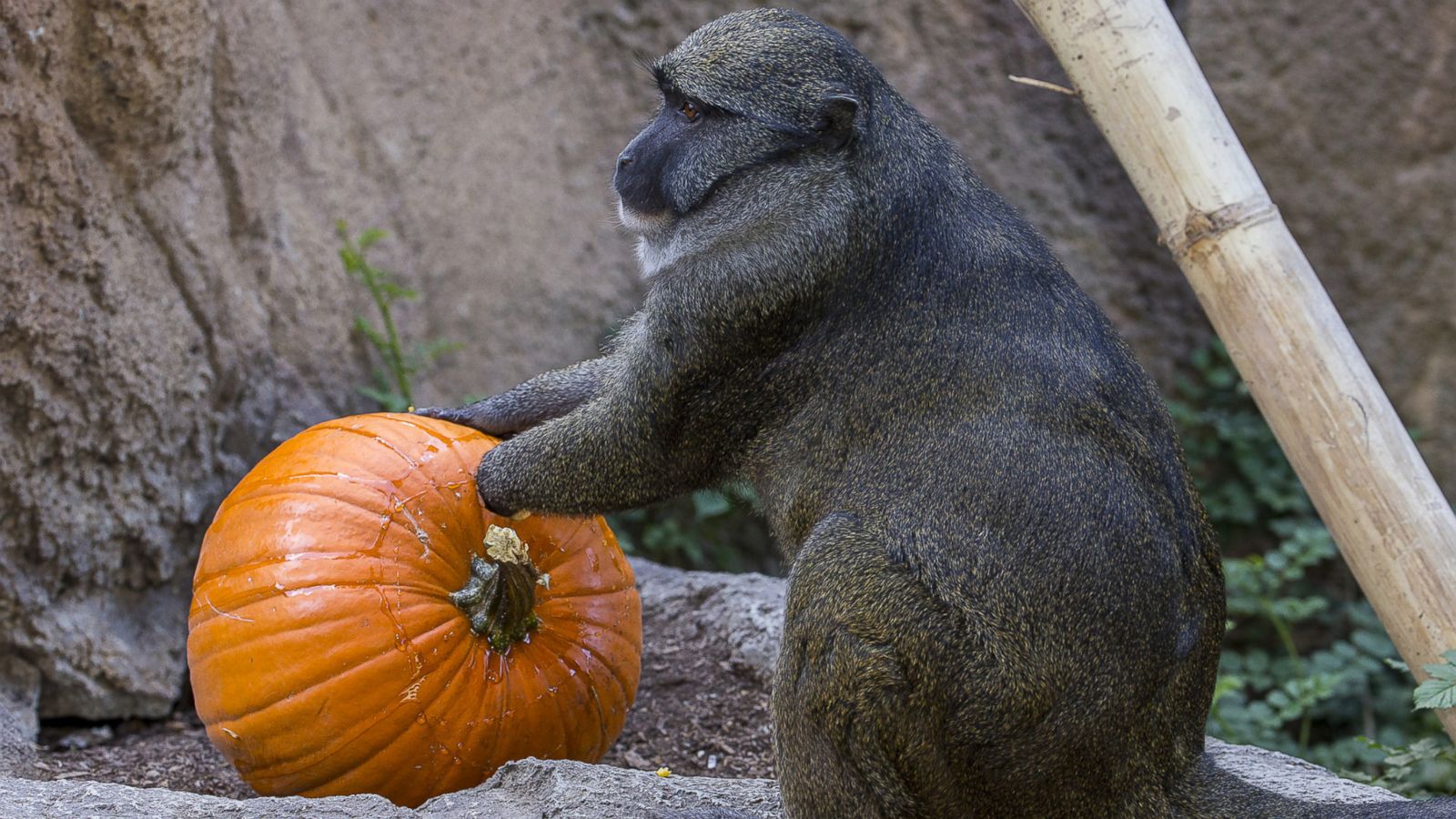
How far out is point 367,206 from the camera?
627 centimetres

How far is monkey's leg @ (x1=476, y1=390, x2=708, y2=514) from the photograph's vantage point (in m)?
3.80

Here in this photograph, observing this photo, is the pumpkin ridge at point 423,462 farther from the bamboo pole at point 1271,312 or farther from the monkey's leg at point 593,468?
the bamboo pole at point 1271,312

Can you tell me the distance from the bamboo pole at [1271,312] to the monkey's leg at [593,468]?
5.47 feet

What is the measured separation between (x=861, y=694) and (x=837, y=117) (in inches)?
61.2

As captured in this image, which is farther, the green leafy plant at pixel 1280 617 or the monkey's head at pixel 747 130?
the green leafy plant at pixel 1280 617

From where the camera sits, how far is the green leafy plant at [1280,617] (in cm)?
598

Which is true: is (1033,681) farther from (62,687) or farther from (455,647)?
(62,687)

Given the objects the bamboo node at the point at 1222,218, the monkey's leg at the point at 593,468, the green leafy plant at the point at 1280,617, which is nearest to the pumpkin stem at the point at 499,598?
the monkey's leg at the point at 593,468

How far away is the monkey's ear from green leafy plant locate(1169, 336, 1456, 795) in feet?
9.14

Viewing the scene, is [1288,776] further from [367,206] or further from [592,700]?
[367,206]

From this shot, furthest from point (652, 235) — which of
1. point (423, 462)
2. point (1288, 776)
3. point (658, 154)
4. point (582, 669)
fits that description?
point (1288, 776)

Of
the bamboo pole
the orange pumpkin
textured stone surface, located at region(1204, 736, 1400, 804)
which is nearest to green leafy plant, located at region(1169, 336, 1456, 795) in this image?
textured stone surface, located at region(1204, 736, 1400, 804)

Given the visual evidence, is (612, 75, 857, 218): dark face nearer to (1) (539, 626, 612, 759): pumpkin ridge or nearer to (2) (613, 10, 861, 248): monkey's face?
(2) (613, 10, 861, 248): monkey's face

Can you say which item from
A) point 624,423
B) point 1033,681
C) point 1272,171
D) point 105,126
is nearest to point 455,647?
point 624,423
